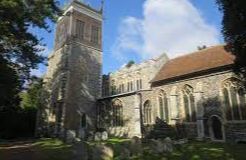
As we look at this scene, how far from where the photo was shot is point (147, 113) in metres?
28.1

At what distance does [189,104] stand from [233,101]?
13.2 ft

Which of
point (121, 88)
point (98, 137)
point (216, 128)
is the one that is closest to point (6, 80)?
point (98, 137)

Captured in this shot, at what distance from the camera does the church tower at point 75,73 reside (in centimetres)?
3008

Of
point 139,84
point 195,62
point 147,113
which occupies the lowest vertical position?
point 147,113

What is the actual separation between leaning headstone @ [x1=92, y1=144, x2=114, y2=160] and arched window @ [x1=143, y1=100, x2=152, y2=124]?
1458 cm

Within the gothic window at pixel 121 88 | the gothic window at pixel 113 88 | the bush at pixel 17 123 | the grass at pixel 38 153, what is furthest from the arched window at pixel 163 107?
the bush at pixel 17 123

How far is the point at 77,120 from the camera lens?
100 ft

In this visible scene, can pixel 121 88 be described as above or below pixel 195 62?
below

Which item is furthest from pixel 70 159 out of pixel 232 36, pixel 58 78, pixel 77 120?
pixel 58 78

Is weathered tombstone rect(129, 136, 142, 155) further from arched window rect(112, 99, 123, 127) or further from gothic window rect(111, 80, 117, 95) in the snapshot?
gothic window rect(111, 80, 117, 95)

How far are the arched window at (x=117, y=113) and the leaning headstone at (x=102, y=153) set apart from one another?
1595 centimetres

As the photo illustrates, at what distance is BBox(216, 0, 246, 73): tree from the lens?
13.2 m

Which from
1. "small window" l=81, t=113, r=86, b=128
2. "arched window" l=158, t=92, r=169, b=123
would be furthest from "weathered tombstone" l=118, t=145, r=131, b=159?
"small window" l=81, t=113, r=86, b=128

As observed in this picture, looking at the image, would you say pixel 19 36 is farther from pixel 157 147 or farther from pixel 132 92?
pixel 132 92
